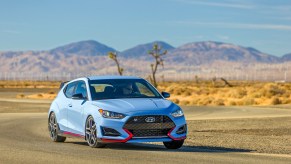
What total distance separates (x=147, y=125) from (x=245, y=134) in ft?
27.8

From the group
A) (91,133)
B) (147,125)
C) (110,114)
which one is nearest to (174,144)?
(147,125)

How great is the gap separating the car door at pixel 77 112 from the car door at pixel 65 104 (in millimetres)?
244

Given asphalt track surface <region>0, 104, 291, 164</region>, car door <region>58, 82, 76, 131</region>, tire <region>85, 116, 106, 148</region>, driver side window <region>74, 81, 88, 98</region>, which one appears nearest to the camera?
asphalt track surface <region>0, 104, 291, 164</region>

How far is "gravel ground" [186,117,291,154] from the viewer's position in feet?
59.4

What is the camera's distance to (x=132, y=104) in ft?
51.5

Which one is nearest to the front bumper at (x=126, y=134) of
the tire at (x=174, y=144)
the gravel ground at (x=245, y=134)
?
the tire at (x=174, y=144)

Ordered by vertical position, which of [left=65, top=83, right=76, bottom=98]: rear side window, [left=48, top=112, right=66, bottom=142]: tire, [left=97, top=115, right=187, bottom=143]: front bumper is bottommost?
[left=48, top=112, right=66, bottom=142]: tire

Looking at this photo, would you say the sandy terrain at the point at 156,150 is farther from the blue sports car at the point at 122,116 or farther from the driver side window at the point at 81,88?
the driver side window at the point at 81,88

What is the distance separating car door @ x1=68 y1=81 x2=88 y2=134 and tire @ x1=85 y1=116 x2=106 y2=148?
1.06 feet

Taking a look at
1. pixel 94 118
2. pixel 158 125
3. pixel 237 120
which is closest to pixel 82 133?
pixel 94 118

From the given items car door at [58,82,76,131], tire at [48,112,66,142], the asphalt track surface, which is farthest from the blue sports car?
tire at [48,112,66,142]

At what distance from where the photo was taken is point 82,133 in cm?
1669

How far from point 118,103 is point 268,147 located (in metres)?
4.19

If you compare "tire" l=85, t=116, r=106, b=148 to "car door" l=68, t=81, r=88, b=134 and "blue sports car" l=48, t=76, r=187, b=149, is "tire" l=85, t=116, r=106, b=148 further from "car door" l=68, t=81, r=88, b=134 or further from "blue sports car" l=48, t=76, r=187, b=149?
"car door" l=68, t=81, r=88, b=134
